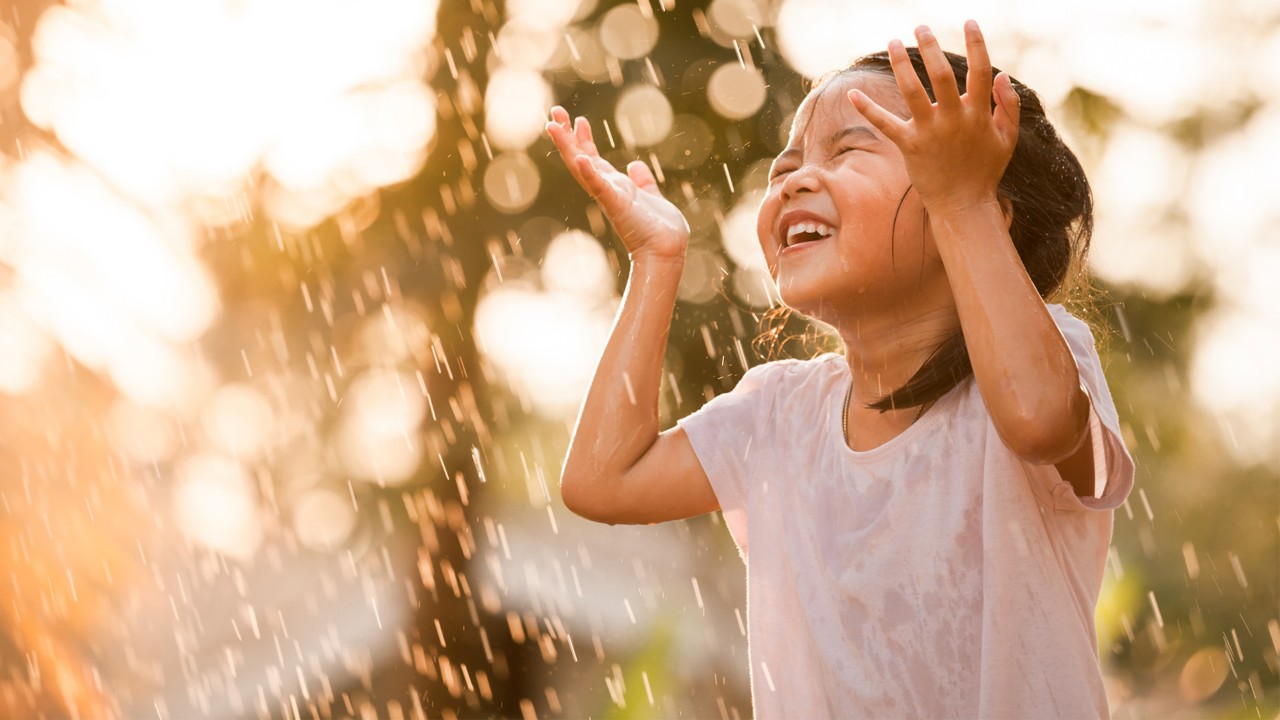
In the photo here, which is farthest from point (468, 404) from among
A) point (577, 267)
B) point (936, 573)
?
point (936, 573)

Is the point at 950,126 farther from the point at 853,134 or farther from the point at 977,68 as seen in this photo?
the point at 853,134

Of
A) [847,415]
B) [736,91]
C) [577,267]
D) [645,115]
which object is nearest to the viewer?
[847,415]

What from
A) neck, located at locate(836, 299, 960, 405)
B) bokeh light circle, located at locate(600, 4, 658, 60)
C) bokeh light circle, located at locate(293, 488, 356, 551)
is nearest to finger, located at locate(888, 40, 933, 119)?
neck, located at locate(836, 299, 960, 405)

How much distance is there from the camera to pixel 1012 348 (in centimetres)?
106

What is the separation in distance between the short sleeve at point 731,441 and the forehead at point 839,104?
1.22 feet

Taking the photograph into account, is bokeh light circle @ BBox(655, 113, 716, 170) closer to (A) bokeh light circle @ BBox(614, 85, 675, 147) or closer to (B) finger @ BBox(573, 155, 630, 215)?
(A) bokeh light circle @ BBox(614, 85, 675, 147)

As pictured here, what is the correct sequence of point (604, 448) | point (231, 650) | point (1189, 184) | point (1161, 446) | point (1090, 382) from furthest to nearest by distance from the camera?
1. point (231, 650)
2. point (1161, 446)
3. point (1189, 184)
4. point (604, 448)
5. point (1090, 382)

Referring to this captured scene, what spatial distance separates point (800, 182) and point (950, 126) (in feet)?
1.05

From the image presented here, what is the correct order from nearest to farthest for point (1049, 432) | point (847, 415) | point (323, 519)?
point (1049, 432) → point (847, 415) → point (323, 519)

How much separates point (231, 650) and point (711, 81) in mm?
4380

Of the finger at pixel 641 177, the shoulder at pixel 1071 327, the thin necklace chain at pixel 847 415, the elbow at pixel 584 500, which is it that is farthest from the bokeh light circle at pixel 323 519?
the shoulder at pixel 1071 327

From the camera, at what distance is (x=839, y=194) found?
1.33m

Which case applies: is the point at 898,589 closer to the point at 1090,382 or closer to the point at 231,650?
the point at 1090,382

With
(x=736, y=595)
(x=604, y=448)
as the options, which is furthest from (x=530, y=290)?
(x=604, y=448)
